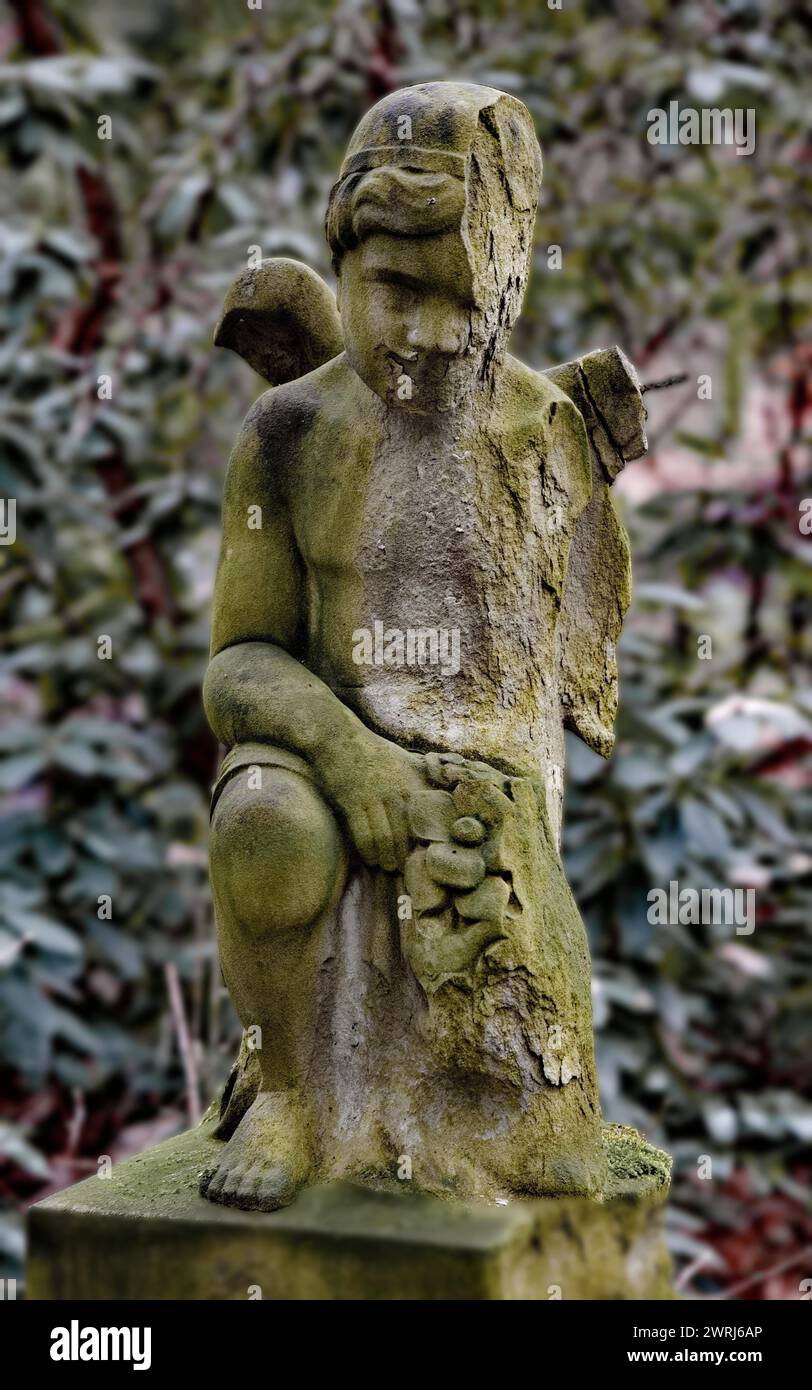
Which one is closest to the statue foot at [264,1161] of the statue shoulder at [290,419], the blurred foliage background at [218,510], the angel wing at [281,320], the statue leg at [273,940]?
the statue leg at [273,940]

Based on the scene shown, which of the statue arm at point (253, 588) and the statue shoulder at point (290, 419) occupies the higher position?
the statue shoulder at point (290, 419)

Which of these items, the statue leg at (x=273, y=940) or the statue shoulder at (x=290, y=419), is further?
the statue shoulder at (x=290, y=419)

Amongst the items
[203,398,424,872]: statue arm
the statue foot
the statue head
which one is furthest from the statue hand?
the statue head

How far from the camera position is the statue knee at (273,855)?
6.69 ft

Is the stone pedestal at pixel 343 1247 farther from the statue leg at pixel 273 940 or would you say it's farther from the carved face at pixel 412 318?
the carved face at pixel 412 318

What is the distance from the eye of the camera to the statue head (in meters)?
2.05

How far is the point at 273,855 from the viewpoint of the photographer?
2.04m

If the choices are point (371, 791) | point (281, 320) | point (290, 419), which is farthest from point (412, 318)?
point (371, 791)

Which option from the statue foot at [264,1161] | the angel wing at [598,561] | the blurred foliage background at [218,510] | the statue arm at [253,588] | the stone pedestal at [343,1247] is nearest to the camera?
the stone pedestal at [343,1247]

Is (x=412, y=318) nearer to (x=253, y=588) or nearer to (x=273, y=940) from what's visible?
(x=253, y=588)

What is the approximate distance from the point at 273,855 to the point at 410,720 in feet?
0.95

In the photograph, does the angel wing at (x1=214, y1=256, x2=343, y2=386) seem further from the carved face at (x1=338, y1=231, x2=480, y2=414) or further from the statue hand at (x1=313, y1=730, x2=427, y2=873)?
the statue hand at (x1=313, y1=730, x2=427, y2=873)

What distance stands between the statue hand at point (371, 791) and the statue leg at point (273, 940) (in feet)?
0.09

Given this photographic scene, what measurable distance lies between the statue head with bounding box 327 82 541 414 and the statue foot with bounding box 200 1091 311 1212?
0.97 m
